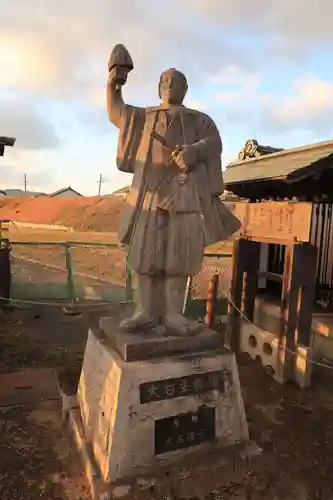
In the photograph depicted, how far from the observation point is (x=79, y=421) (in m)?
3.50

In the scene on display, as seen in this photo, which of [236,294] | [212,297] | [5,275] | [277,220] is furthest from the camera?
[5,275]

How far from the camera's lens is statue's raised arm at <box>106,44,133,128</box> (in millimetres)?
2994

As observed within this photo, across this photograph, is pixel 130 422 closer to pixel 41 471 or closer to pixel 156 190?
pixel 41 471

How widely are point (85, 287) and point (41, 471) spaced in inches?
210

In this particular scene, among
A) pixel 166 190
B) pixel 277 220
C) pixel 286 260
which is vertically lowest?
pixel 286 260

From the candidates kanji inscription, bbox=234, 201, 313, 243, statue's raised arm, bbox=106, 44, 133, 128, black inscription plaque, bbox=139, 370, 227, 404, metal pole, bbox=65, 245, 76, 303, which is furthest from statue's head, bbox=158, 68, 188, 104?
metal pole, bbox=65, 245, 76, 303

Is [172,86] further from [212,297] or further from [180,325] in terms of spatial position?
[212,297]

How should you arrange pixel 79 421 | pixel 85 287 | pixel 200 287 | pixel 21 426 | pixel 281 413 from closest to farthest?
pixel 79 421 → pixel 21 426 → pixel 281 413 → pixel 85 287 → pixel 200 287

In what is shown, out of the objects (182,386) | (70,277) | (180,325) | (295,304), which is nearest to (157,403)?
(182,386)

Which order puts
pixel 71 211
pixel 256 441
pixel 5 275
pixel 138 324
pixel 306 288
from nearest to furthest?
pixel 138 324 → pixel 256 441 → pixel 306 288 → pixel 5 275 → pixel 71 211

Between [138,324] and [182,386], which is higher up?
[138,324]

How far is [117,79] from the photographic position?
305cm

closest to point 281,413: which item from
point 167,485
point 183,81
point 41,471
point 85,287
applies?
point 167,485

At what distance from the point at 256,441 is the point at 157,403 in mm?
1398
